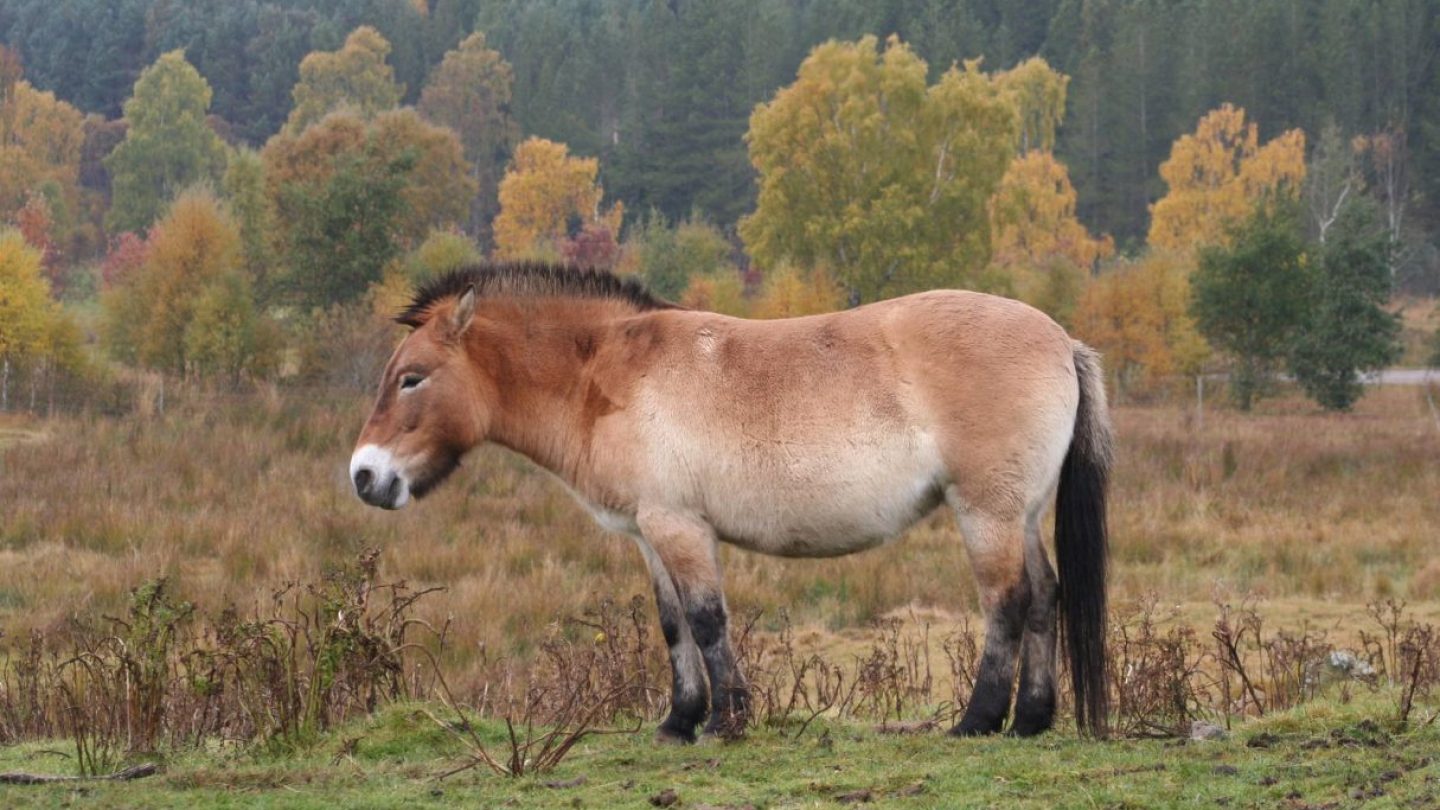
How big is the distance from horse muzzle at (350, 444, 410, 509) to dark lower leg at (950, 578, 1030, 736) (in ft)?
8.96

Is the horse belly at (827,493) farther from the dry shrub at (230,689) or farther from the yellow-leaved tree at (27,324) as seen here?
the yellow-leaved tree at (27,324)

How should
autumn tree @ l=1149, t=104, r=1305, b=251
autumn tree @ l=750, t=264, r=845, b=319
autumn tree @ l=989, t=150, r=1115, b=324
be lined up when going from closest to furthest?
autumn tree @ l=750, t=264, r=845, b=319, autumn tree @ l=989, t=150, r=1115, b=324, autumn tree @ l=1149, t=104, r=1305, b=251

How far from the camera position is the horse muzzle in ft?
22.8

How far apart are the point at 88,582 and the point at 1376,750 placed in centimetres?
1127

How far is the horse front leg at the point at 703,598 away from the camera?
6.61 meters

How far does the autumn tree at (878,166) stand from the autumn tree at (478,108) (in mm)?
49274

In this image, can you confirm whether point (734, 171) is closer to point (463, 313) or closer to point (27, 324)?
point (27, 324)

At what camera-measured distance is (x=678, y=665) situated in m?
6.89

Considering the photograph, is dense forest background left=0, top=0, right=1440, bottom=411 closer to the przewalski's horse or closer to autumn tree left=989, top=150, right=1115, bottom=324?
autumn tree left=989, top=150, right=1115, bottom=324

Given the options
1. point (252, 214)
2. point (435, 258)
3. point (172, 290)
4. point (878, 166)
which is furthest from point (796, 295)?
point (252, 214)

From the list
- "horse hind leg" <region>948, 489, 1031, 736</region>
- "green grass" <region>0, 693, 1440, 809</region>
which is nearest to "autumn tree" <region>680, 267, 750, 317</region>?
"horse hind leg" <region>948, 489, 1031, 736</region>

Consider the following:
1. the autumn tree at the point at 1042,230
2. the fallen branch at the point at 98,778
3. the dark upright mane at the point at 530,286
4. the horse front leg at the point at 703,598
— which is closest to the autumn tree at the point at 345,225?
the autumn tree at the point at 1042,230

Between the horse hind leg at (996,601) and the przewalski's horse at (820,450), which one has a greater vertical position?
the przewalski's horse at (820,450)

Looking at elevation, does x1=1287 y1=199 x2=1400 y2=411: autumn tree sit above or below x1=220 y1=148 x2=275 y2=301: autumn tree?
below
